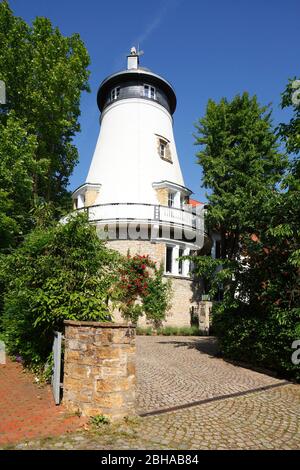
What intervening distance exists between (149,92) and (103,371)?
23207 millimetres

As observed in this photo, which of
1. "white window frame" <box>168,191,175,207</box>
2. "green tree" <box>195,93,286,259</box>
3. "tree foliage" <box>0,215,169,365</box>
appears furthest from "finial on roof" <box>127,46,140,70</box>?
"tree foliage" <box>0,215,169,365</box>

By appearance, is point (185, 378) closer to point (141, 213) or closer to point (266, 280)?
point (266, 280)

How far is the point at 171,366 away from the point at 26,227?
12406mm

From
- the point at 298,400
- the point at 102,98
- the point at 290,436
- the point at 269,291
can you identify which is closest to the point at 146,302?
the point at 269,291

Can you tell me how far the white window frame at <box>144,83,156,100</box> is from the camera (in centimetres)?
2439

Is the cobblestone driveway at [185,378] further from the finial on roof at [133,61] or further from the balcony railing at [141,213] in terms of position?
the finial on roof at [133,61]

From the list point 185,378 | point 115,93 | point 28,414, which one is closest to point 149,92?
point 115,93

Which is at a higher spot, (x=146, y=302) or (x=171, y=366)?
(x=146, y=302)

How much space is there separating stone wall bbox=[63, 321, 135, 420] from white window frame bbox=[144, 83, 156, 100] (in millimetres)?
22311

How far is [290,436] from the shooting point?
4840 mm

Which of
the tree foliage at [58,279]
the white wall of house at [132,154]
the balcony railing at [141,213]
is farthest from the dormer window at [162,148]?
the tree foliage at [58,279]

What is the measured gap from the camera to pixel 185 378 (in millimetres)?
8320

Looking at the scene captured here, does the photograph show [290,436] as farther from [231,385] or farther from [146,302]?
[146,302]

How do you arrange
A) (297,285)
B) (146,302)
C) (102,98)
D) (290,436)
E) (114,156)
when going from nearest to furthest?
(290,436) < (297,285) < (146,302) < (114,156) < (102,98)
